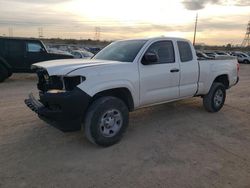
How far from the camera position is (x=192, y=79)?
6551mm

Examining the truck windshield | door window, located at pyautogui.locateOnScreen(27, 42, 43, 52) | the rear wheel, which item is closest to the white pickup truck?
the truck windshield

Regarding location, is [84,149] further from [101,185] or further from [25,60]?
[25,60]

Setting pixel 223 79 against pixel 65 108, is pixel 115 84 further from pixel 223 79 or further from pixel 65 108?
pixel 223 79

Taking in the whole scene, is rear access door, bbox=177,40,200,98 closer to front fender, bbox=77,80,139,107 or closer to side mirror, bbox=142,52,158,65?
side mirror, bbox=142,52,158,65

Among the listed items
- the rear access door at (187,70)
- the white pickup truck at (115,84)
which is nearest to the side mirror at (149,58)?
the white pickup truck at (115,84)

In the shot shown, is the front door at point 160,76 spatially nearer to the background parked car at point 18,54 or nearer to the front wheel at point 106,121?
the front wheel at point 106,121

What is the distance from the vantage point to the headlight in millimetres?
4484

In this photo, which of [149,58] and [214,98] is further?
[214,98]

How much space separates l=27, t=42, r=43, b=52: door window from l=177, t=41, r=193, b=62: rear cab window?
29.0ft

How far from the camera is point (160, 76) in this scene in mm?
5668

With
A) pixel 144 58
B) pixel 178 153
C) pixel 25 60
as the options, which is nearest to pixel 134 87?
pixel 144 58

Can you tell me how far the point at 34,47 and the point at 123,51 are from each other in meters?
8.86

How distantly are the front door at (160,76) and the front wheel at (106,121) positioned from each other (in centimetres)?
62

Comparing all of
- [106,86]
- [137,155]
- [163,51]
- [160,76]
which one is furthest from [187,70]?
[137,155]
